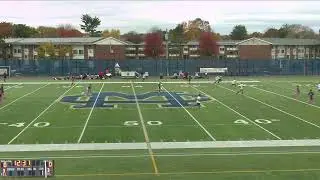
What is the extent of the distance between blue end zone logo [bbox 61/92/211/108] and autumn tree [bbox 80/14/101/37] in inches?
4220

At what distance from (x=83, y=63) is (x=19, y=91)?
26534 mm

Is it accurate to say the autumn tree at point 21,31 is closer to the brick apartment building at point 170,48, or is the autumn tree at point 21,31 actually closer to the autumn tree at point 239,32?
the brick apartment building at point 170,48

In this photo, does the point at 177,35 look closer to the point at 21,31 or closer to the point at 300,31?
the point at 21,31

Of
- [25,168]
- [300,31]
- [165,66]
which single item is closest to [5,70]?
[165,66]

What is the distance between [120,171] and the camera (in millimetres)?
18812

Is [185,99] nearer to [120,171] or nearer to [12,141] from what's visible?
[12,141]

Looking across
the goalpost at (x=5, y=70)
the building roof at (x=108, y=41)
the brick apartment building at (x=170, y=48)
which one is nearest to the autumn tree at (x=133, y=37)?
the brick apartment building at (x=170, y=48)

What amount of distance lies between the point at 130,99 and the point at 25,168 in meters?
27.3

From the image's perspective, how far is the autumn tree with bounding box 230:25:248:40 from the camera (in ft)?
563

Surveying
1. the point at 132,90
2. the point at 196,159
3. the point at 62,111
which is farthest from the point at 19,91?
the point at 196,159

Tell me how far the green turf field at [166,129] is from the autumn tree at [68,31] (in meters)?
110

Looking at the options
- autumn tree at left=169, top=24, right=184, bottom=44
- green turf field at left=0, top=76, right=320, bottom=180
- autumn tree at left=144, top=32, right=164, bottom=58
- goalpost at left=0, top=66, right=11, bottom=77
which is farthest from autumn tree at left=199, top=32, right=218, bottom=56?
green turf field at left=0, top=76, right=320, bottom=180

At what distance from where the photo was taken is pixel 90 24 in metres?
153

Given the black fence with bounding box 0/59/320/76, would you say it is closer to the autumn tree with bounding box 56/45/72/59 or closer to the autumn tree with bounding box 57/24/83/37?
the autumn tree with bounding box 56/45/72/59
